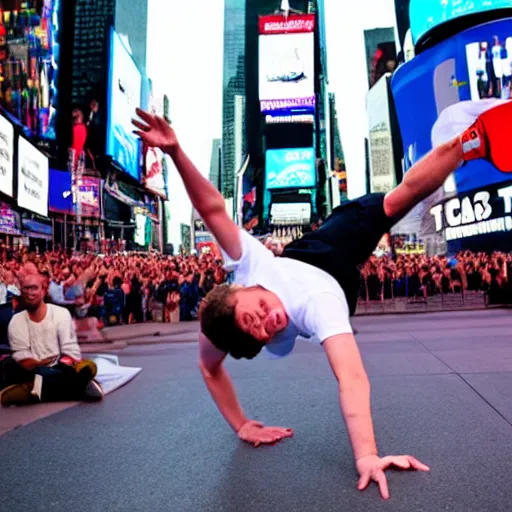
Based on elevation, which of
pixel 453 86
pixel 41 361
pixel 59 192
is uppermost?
pixel 453 86

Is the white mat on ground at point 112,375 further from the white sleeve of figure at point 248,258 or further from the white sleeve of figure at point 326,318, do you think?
the white sleeve of figure at point 326,318

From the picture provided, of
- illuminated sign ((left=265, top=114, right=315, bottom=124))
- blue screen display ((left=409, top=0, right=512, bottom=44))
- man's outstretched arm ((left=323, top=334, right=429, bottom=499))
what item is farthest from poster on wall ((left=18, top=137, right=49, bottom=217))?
illuminated sign ((left=265, top=114, right=315, bottom=124))

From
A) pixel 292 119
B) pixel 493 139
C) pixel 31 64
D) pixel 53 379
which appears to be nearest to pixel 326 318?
pixel 493 139

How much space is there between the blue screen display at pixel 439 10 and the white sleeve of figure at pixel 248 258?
1171 inches

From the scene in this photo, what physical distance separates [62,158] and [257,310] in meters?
35.1

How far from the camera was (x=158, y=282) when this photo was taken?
11.0 meters

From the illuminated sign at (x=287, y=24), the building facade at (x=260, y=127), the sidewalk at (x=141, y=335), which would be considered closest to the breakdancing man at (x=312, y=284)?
the sidewalk at (x=141, y=335)

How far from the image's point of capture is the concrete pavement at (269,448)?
6.13 feet

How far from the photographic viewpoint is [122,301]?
34.1 feet

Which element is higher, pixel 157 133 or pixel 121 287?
pixel 157 133

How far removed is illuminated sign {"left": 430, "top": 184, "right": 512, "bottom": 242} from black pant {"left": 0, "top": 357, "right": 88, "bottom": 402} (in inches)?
882

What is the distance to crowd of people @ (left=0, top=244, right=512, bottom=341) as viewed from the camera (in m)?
8.83

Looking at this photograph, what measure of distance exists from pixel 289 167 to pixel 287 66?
7.97 metres

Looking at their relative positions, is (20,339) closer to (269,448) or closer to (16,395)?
(16,395)
